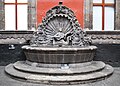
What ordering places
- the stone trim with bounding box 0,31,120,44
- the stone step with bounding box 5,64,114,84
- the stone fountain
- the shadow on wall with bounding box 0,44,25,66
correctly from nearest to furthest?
the stone step with bounding box 5,64,114,84, the stone fountain, the shadow on wall with bounding box 0,44,25,66, the stone trim with bounding box 0,31,120,44

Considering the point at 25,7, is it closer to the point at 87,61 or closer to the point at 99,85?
the point at 87,61

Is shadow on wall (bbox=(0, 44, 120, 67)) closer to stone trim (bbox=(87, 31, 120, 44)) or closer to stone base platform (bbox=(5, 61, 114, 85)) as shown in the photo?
stone trim (bbox=(87, 31, 120, 44))

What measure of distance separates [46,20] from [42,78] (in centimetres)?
325

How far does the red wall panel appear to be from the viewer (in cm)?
953

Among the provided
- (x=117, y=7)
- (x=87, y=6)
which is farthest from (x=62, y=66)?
(x=117, y=7)

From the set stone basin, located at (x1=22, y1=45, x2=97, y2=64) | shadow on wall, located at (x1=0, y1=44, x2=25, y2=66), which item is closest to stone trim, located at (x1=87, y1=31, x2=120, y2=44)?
stone basin, located at (x1=22, y1=45, x2=97, y2=64)

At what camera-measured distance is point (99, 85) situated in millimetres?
5766

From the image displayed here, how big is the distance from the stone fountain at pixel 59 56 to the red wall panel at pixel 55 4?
43.3 inches

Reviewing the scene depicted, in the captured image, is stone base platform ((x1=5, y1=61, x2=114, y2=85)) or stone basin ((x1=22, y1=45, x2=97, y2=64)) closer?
stone base platform ((x1=5, y1=61, x2=114, y2=85))

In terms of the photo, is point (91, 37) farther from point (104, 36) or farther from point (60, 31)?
point (60, 31)

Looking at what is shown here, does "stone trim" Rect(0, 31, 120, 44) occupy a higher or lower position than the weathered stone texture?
lower

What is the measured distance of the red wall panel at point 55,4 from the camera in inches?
375

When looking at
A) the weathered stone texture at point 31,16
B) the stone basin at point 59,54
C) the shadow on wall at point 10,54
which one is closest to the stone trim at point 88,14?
the weathered stone texture at point 31,16

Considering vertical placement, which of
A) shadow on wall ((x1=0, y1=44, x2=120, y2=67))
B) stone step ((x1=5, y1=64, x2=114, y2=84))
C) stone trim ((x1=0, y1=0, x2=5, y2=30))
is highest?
stone trim ((x1=0, y1=0, x2=5, y2=30))
